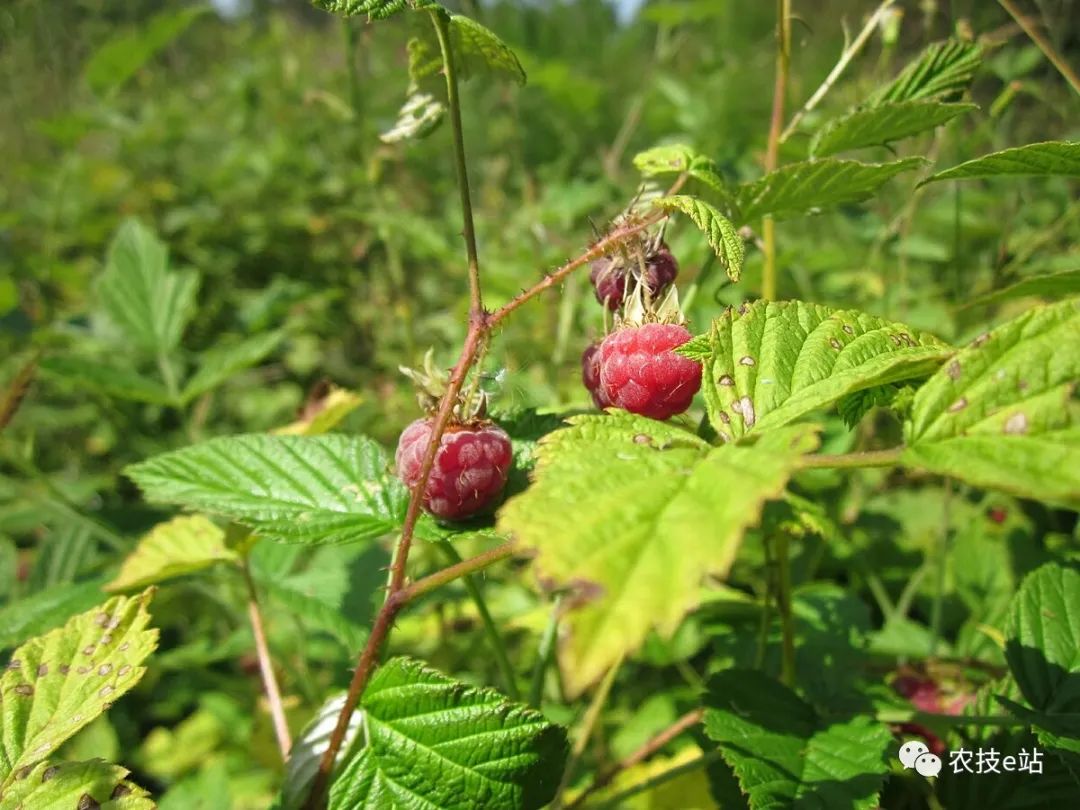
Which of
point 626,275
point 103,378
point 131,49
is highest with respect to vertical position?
point 131,49

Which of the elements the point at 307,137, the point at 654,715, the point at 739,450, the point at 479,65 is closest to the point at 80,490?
the point at 654,715

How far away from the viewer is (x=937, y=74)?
1061 millimetres

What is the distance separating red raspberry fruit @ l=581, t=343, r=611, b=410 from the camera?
2.62 ft

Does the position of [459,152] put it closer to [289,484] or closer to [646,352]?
[646,352]

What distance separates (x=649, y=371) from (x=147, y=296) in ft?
5.20

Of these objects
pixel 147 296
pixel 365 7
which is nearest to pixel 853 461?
pixel 365 7

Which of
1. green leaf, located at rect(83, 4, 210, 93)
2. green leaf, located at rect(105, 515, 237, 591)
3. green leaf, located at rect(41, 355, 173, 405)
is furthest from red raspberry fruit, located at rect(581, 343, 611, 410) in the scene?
green leaf, located at rect(83, 4, 210, 93)

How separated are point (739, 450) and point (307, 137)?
4.52 metres

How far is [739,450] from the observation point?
0.53 m

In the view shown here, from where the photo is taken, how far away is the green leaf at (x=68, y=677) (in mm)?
751

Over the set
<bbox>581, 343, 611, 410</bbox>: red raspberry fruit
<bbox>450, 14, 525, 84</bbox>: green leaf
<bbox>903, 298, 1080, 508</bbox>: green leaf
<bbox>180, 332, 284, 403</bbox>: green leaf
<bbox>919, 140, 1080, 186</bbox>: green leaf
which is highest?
<bbox>450, 14, 525, 84</bbox>: green leaf

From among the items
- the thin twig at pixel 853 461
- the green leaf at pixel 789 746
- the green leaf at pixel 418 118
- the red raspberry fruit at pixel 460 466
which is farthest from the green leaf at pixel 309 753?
the green leaf at pixel 418 118

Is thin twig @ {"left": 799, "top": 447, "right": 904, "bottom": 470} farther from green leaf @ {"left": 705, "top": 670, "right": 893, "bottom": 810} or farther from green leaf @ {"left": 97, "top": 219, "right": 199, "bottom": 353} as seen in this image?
green leaf @ {"left": 97, "top": 219, "right": 199, "bottom": 353}

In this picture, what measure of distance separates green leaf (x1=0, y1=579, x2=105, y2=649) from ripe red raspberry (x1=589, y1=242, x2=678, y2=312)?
916mm
